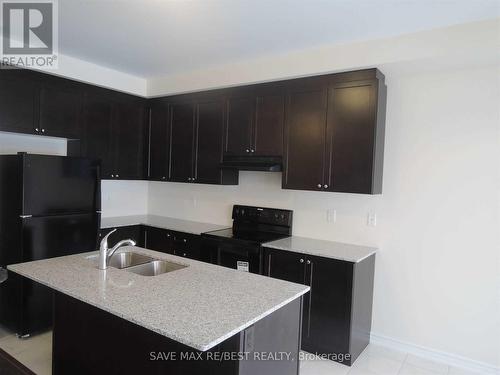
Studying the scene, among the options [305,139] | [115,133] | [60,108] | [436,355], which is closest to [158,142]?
[115,133]

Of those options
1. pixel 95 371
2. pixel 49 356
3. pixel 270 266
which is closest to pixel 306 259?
pixel 270 266

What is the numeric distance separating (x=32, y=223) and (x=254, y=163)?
207cm

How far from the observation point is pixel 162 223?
4145 millimetres

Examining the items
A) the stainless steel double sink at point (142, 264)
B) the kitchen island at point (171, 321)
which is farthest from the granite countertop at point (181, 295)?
the stainless steel double sink at point (142, 264)

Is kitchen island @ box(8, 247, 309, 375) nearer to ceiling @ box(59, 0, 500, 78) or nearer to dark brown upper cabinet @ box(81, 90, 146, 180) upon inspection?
ceiling @ box(59, 0, 500, 78)

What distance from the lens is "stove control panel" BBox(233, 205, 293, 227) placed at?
358cm

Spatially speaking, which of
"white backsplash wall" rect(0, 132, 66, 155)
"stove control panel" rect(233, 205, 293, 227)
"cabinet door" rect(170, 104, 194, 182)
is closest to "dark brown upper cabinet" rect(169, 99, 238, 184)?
"cabinet door" rect(170, 104, 194, 182)

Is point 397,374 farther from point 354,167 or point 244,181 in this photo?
point 244,181

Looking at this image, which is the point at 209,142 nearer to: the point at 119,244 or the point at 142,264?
the point at 142,264

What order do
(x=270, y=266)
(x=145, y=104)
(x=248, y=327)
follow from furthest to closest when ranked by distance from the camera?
(x=145, y=104)
(x=270, y=266)
(x=248, y=327)

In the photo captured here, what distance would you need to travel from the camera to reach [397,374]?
2.64 m

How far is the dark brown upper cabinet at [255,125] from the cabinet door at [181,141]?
0.56 m

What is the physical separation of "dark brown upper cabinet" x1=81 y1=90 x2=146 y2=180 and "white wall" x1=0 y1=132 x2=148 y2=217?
0.94ft

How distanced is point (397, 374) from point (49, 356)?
276 centimetres
